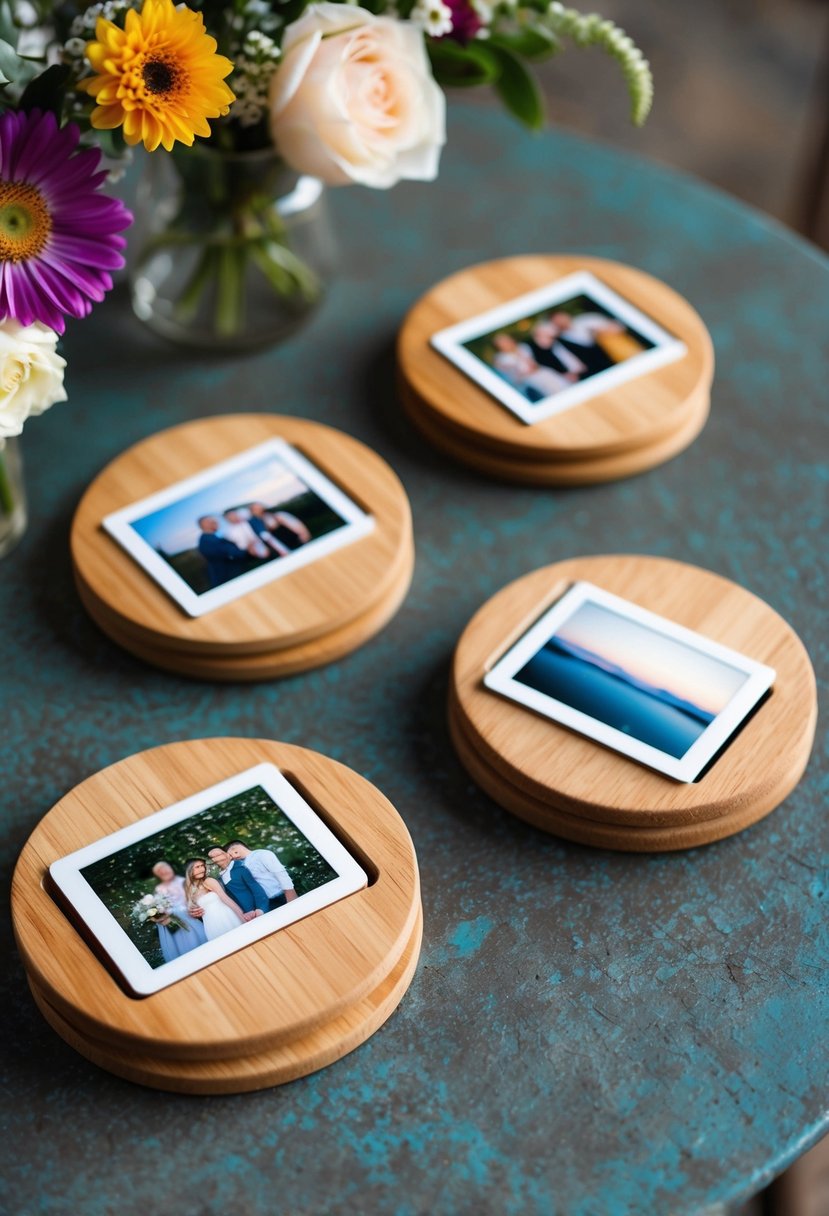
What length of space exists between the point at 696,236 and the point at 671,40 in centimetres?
248

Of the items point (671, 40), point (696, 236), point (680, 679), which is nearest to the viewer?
point (680, 679)

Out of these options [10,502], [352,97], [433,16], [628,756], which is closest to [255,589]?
[10,502]

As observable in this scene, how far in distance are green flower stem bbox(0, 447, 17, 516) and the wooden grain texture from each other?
452 millimetres

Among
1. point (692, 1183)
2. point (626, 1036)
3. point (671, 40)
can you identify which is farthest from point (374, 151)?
point (671, 40)

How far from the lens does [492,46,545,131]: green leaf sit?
1511 mm

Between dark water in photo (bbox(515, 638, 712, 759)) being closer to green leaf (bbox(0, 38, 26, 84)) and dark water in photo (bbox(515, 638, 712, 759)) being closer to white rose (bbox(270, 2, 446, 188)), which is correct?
white rose (bbox(270, 2, 446, 188))

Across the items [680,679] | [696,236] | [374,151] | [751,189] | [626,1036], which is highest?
[374,151]

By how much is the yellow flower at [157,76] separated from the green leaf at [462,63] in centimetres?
36

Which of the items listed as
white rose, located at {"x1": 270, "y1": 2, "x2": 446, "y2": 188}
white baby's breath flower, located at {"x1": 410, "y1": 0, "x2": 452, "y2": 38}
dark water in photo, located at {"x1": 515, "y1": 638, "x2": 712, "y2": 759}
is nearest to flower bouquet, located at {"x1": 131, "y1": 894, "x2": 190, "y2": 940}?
dark water in photo, located at {"x1": 515, "y1": 638, "x2": 712, "y2": 759}

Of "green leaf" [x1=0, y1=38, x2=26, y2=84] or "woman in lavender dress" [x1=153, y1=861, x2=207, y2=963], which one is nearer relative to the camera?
"woman in lavender dress" [x1=153, y1=861, x2=207, y2=963]

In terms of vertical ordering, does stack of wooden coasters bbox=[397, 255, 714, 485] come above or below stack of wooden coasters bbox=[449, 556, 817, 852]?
above

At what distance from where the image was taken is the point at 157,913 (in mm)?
1098

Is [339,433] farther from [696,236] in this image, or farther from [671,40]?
[671,40]

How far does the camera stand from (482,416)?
1.49 meters
